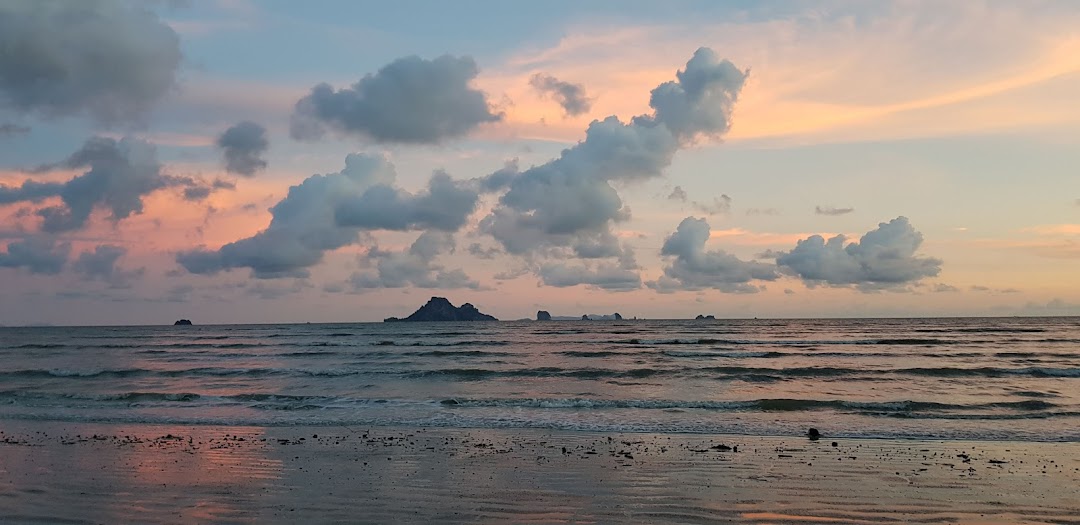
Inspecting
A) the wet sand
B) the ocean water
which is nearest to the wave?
the ocean water

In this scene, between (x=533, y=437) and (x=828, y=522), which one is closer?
(x=828, y=522)

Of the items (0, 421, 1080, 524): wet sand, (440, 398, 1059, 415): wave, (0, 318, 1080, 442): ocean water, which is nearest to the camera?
(0, 421, 1080, 524): wet sand

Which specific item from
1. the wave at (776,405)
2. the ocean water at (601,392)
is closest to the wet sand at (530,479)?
the ocean water at (601,392)

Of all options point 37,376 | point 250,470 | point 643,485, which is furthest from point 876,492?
point 37,376

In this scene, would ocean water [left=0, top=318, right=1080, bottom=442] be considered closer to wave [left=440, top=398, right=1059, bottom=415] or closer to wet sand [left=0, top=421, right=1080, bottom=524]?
wave [left=440, top=398, right=1059, bottom=415]

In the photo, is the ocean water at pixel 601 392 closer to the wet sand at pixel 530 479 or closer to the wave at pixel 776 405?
the wave at pixel 776 405

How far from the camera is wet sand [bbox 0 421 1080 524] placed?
1063cm

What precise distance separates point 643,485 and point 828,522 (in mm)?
3295

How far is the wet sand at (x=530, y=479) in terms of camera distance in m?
10.6

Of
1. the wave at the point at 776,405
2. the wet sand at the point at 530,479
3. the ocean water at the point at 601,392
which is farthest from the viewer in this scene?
the wave at the point at 776,405

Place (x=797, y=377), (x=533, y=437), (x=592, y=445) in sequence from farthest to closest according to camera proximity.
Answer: (x=797, y=377) < (x=533, y=437) < (x=592, y=445)

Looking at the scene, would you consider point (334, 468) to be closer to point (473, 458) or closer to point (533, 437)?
point (473, 458)

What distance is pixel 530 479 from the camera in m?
12.9

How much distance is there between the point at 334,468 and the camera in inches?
557
